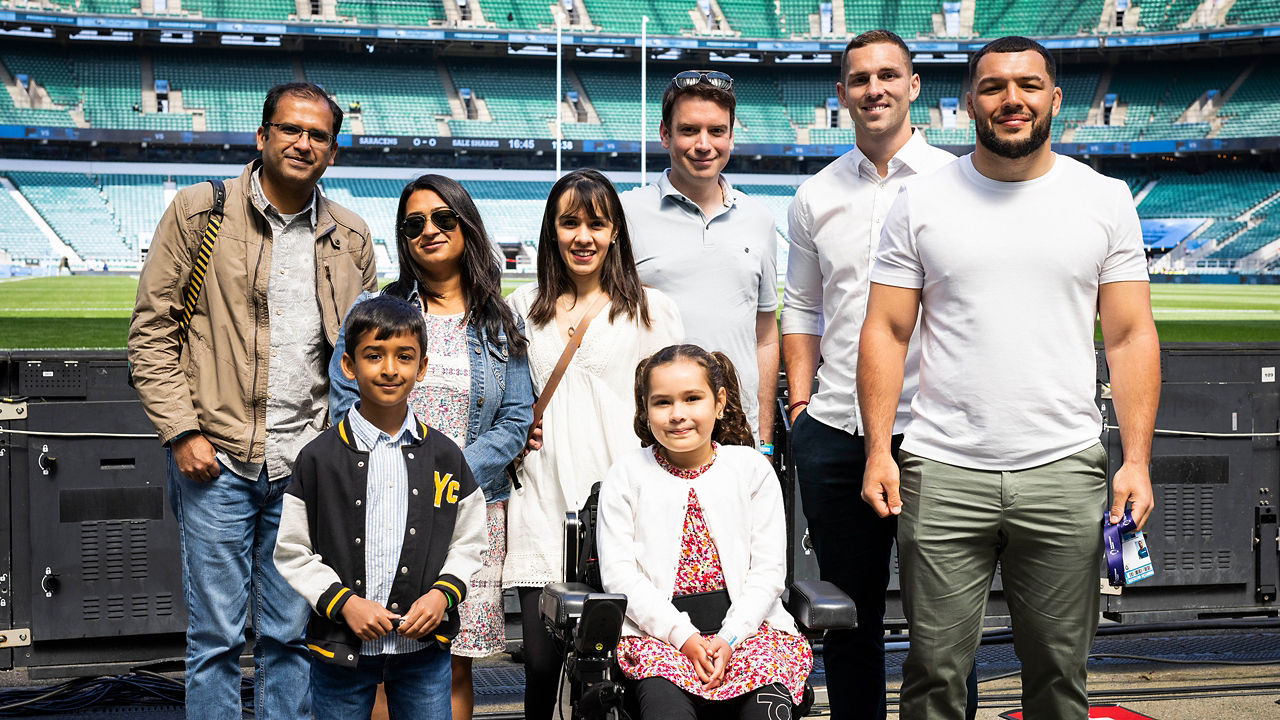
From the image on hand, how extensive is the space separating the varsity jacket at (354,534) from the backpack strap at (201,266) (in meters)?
0.69

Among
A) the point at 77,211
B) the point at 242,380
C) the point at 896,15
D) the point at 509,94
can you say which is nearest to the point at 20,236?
the point at 77,211

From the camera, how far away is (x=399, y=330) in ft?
8.10

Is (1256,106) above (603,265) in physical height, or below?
above

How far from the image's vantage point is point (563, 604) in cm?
239

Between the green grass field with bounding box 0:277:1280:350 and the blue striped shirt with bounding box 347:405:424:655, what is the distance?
841 cm

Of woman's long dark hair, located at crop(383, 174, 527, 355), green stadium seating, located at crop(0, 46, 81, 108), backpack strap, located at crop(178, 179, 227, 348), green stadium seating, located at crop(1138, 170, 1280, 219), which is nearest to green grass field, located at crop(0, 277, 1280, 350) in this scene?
green stadium seating, located at crop(1138, 170, 1280, 219)

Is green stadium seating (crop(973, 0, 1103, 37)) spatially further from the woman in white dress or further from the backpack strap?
the backpack strap

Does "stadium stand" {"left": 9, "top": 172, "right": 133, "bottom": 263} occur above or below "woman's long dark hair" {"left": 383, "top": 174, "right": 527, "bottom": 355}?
above

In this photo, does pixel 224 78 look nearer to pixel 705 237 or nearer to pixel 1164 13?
pixel 1164 13

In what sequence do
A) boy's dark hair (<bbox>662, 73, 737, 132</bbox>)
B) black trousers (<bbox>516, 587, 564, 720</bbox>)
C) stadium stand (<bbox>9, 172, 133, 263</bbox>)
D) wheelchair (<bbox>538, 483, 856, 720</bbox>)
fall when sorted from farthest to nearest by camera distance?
1. stadium stand (<bbox>9, 172, 133, 263</bbox>)
2. boy's dark hair (<bbox>662, 73, 737, 132</bbox>)
3. black trousers (<bbox>516, 587, 564, 720</bbox>)
4. wheelchair (<bbox>538, 483, 856, 720</bbox>)

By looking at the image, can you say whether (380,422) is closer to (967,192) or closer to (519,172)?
(967,192)

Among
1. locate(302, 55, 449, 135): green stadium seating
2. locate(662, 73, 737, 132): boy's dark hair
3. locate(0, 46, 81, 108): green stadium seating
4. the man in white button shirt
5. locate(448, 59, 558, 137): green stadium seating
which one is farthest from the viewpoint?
locate(448, 59, 558, 137): green stadium seating

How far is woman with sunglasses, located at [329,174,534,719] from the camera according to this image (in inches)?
109

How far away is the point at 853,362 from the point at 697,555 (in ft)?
2.48
